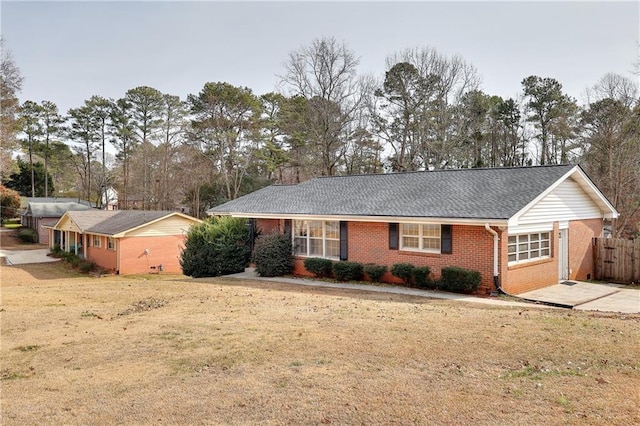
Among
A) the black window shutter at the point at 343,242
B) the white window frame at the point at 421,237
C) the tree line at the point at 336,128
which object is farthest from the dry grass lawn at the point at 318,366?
the tree line at the point at 336,128

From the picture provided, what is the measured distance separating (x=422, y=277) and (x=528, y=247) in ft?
13.7

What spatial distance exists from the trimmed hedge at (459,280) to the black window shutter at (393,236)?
8.01ft

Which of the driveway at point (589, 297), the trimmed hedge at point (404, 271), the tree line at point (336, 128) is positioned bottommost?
the driveway at point (589, 297)

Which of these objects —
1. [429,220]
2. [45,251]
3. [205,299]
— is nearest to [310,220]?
[429,220]

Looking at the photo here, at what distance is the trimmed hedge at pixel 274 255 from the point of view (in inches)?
756

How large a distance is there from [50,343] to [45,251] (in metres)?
38.1

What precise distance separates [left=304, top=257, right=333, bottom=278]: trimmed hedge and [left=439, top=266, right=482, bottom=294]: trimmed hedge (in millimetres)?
5204

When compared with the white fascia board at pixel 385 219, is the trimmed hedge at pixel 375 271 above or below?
below

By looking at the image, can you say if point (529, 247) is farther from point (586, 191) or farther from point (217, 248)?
point (217, 248)

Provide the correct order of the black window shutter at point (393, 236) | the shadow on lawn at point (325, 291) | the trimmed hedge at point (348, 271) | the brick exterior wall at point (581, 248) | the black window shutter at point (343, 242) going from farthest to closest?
the brick exterior wall at point (581, 248)
the black window shutter at point (343, 242)
the trimmed hedge at point (348, 271)
the black window shutter at point (393, 236)
the shadow on lawn at point (325, 291)

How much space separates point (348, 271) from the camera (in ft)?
56.4

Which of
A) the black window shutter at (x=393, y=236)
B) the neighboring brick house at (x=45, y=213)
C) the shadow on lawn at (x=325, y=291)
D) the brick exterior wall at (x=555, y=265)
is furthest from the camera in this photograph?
the neighboring brick house at (x=45, y=213)

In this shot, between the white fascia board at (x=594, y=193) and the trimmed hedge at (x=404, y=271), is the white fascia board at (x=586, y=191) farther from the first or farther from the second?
the trimmed hedge at (x=404, y=271)

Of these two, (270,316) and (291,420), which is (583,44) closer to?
(270,316)
